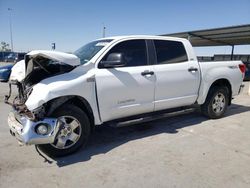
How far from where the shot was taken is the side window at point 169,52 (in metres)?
4.61

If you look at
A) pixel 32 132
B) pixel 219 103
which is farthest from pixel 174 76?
pixel 32 132

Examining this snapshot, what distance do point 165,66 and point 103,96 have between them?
1542 mm

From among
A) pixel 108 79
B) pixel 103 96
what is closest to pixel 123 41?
pixel 108 79

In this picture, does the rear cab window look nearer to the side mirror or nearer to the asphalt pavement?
the side mirror

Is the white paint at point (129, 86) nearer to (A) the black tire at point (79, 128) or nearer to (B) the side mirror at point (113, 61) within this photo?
(B) the side mirror at point (113, 61)

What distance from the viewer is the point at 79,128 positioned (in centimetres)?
364

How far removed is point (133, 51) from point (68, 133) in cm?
193

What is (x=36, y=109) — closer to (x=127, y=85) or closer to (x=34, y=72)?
(x=34, y=72)

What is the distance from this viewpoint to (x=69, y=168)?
10.7 feet

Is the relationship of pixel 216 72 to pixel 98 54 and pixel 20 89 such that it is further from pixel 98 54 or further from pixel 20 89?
pixel 20 89

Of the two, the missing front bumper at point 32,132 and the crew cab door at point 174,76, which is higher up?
the crew cab door at point 174,76

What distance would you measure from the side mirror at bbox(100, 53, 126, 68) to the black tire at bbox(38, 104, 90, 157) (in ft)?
2.88

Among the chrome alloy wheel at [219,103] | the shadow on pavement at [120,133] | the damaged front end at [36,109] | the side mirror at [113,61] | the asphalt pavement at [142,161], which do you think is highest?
the side mirror at [113,61]

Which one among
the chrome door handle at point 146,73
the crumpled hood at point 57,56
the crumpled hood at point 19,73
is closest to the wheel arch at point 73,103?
the crumpled hood at point 57,56
